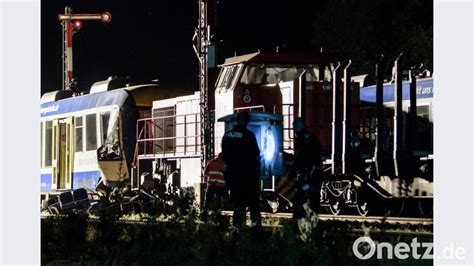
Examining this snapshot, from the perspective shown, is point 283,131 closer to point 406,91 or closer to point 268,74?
point 268,74

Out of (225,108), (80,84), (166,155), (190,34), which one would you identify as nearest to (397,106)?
(225,108)

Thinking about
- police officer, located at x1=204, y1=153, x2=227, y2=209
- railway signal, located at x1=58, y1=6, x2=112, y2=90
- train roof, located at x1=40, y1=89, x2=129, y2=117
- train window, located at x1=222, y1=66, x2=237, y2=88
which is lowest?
police officer, located at x1=204, y1=153, x2=227, y2=209

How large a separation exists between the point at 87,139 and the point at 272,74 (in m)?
6.94

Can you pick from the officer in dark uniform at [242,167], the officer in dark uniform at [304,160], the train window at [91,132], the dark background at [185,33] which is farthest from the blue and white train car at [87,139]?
the officer in dark uniform at [242,167]

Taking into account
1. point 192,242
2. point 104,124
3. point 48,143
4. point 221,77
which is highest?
point 221,77

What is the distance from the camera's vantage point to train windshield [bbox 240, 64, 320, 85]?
20531 millimetres

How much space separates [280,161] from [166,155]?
5.07 metres

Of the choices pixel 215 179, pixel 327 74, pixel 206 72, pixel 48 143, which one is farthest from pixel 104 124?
pixel 215 179

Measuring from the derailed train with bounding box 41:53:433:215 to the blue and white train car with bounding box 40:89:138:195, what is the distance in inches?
1.2

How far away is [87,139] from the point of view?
25.6 metres

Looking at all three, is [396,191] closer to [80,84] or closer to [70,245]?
[70,245]

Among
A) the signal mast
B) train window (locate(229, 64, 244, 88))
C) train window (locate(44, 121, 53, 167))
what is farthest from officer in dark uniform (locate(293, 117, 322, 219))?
train window (locate(44, 121, 53, 167))

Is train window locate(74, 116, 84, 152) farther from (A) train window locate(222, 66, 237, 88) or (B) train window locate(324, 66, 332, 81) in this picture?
(B) train window locate(324, 66, 332, 81)

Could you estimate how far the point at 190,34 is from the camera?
35781 mm
